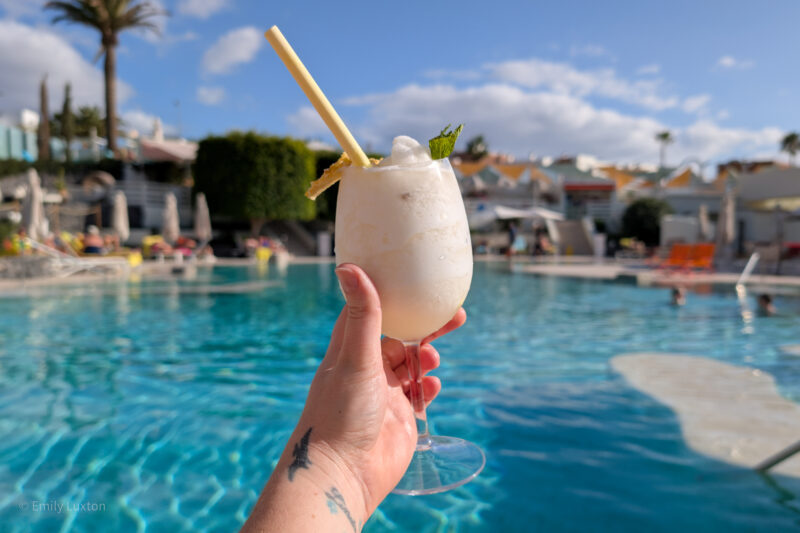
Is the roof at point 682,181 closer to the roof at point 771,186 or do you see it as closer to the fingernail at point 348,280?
the roof at point 771,186

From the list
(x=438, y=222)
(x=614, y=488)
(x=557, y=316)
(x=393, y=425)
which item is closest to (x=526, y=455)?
(x=614, y=488)

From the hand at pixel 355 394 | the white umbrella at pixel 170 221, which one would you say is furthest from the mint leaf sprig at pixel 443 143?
the white umbrella at pixel 170 221

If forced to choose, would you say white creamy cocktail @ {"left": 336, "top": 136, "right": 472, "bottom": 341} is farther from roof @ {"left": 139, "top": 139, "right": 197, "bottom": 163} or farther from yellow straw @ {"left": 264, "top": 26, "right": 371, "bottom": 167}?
roof @ {"left": 139, "top": 139, "right": 197, "bottom": 163}

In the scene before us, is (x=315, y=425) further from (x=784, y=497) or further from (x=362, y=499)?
(x=784, y=497)

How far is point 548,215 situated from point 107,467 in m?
21.1

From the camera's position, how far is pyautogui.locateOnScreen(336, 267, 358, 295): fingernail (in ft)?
3.56

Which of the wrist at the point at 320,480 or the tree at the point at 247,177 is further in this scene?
the tree at the point at 247,177

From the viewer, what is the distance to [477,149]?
6431cm

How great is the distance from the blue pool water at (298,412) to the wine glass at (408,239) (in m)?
1.57

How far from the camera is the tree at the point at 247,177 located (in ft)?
88.4

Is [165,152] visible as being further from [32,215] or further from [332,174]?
[332,174]

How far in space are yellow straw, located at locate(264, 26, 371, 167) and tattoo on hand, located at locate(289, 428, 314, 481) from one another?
0.68 m

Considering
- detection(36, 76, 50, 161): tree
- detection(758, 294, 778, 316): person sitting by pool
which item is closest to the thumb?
detection(758, 294, 778, 316): person sitting by pool

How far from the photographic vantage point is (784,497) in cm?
247
